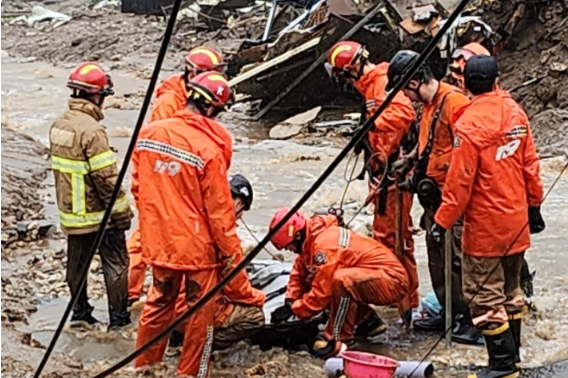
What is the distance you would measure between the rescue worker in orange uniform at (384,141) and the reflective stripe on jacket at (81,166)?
77.5 inches

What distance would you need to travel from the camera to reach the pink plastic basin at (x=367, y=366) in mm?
5503

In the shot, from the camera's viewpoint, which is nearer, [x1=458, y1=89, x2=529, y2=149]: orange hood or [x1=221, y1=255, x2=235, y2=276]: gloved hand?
[x1=458, y1=89, x2=529, y2=149]: orange hood

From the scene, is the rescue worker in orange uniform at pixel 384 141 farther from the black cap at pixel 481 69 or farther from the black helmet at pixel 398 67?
the black cap at pixel 481 69

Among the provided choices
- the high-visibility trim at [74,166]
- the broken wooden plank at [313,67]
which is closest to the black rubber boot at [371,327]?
the high-visibility trim at [74,166]

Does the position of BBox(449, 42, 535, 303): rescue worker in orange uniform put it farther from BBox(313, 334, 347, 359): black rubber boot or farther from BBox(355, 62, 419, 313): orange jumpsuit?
BBox(313, 334, 347, 359): black rubber boot

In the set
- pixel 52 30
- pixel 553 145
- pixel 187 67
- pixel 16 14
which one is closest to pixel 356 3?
pixel 553 145

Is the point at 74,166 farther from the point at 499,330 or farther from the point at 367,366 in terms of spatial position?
the point at 499,330

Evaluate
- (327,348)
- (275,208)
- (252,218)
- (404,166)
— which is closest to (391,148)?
(404,166)

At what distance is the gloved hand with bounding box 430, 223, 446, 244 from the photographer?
254 inches

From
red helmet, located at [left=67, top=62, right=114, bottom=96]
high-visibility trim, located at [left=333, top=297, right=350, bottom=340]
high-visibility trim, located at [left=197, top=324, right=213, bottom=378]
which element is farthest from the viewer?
red helmet, located at [left=67, top=62, right=114, bottom=96]

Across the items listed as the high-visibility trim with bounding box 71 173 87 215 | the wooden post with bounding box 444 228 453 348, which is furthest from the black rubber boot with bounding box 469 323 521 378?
the high-visibility trim with bounding box 71 173 87 215

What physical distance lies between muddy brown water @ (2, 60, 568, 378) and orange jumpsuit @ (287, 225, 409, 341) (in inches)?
13.9

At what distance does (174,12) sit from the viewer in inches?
121

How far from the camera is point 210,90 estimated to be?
6.00m
